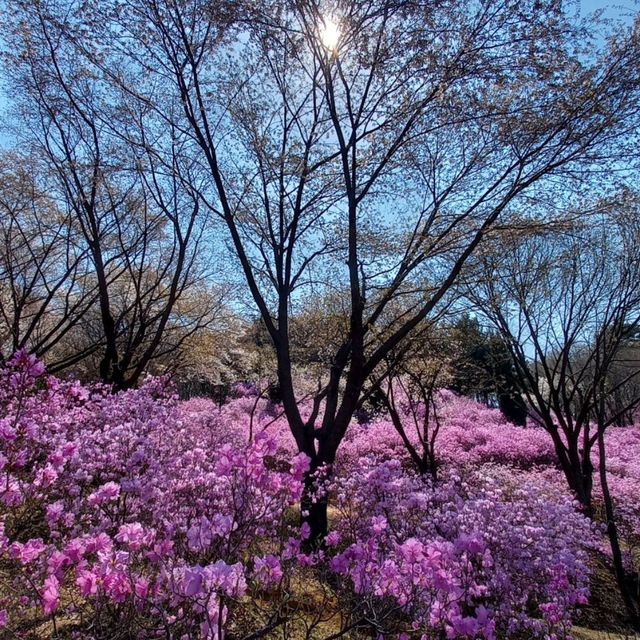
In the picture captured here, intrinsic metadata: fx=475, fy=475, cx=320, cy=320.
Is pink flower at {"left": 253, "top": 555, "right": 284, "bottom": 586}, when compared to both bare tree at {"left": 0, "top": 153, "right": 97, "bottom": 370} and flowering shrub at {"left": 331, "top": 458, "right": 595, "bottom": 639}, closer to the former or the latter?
flowering shrub at {"left": 331, "top": 458, "right": 595, "bottom": 639}

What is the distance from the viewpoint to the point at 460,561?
3066mm

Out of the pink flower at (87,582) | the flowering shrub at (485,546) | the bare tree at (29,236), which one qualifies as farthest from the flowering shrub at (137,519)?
the bare tree at (29,236)

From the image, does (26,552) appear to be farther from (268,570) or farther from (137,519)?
(137,519)

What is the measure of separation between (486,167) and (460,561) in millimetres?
6415

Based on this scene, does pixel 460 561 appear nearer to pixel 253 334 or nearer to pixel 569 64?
pixel 569 64

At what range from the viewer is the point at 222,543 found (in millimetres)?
2932

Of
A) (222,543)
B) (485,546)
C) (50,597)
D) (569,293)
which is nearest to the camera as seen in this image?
(50,597)

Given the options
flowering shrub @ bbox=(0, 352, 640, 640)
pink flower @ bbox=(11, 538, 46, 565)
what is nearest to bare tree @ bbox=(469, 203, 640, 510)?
flowering shrub @ bbox=(0, 352, 640, 640)

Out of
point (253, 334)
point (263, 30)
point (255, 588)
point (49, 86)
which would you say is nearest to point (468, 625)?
point (255, 588)

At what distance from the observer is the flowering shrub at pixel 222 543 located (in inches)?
97.4

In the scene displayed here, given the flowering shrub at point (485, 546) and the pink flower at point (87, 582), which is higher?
the pink flower at point (87, 582)

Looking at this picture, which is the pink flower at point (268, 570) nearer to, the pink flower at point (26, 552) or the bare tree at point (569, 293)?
the pink flower at point (26, 552)

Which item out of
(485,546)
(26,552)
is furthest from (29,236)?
(485,546)

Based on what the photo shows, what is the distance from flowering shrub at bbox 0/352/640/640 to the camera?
8.12 feet
